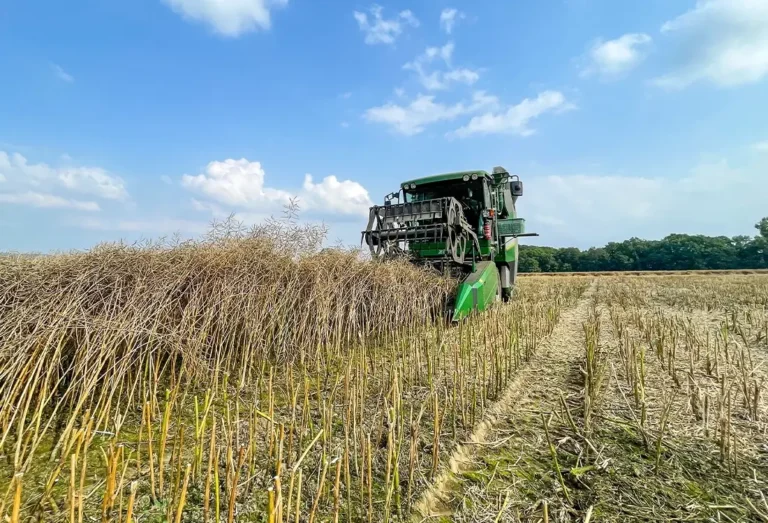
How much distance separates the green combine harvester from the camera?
6.52m

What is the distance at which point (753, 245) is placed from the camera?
1997 inches

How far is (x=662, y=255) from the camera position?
183 feet

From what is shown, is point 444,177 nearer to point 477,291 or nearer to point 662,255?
point 477,291

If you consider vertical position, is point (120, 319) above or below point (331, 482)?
above

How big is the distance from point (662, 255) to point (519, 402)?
6781cm

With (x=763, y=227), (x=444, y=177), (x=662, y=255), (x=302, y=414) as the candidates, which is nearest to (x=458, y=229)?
(x=444, y=177)

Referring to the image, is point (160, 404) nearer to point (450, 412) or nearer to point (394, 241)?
point (450, 412)

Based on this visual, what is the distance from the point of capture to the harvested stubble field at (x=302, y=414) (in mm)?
1583

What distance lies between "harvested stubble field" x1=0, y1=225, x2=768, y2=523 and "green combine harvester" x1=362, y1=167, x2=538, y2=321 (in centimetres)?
196

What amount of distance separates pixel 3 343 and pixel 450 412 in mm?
3052

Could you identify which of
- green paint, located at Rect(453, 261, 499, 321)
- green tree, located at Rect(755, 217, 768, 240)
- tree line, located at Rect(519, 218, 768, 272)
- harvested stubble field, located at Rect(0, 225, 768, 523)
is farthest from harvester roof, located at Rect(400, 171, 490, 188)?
green tree, located at Rect(755, 217, 768, 240)

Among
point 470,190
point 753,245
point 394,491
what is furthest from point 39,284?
point 753,245

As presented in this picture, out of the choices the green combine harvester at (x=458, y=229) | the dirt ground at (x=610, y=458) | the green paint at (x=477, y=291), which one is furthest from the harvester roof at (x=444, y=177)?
the dirt ground at (x=610, y=458)

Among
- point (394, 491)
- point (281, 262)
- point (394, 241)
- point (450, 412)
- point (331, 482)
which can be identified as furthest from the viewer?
point (394, 241)
